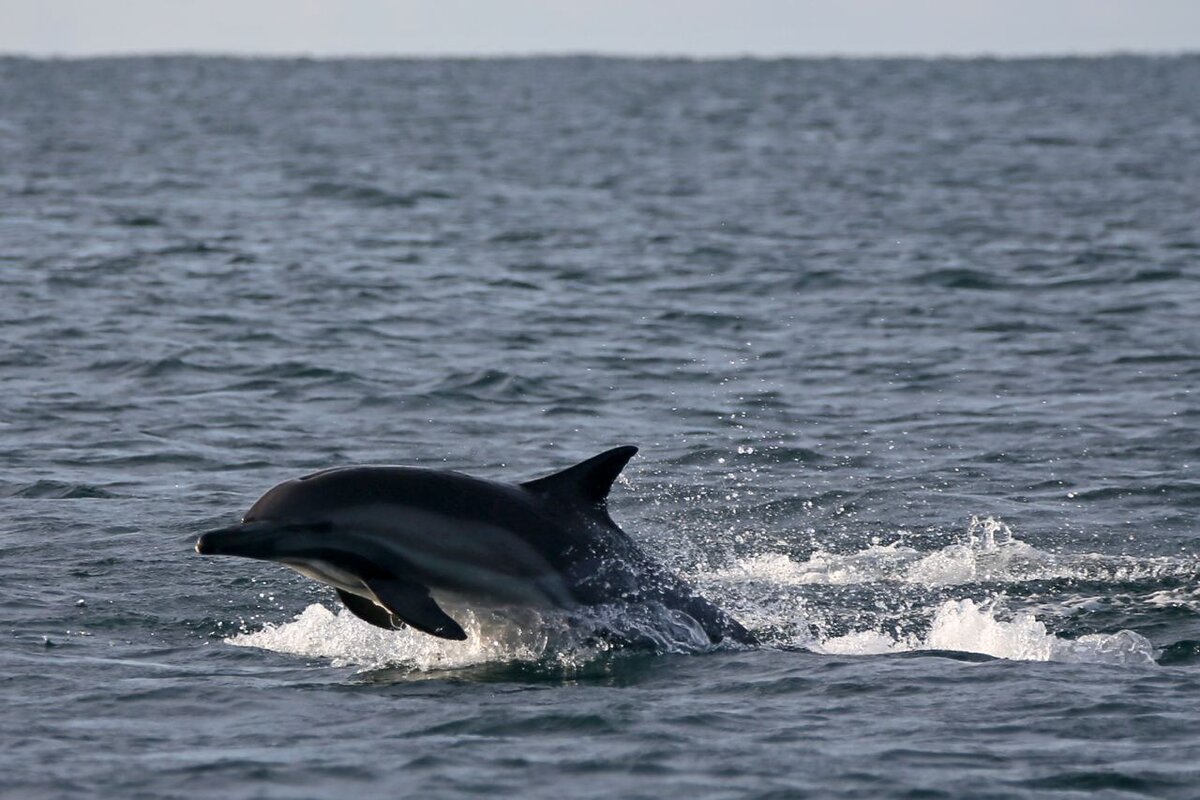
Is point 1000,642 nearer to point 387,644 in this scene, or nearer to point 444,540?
point 444,540

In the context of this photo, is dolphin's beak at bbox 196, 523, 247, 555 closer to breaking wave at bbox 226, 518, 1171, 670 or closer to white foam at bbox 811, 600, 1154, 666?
breaking wave at bbox 226, 518, 1171, 670

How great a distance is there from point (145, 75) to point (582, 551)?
126156 mm

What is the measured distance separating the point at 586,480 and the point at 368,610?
4.50 ft

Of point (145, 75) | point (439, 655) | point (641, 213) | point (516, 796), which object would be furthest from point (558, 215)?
point (145, 75)

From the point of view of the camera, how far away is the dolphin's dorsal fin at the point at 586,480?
34.8 feet

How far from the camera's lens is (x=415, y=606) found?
33.4 ft

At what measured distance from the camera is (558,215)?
35625 mm

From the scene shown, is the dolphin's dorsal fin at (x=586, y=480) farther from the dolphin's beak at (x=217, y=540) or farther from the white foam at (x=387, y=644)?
the dolphin's beak at (x=217, y=540)

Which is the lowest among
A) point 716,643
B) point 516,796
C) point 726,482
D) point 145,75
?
point 516,796

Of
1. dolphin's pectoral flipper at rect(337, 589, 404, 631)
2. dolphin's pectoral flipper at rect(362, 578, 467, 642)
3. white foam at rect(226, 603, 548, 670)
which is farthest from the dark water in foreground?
dolphin's pectoral flipper at rect(362, 578, 467, 642)

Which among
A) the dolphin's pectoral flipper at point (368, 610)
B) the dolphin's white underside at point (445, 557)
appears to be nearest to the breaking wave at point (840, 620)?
the dolphin's white underside at point (445, 557)

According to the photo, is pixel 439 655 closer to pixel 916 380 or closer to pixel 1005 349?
pixel 916 380

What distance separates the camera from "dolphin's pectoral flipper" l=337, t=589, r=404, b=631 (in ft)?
35.2

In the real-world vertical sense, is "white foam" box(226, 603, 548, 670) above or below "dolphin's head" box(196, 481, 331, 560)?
below
